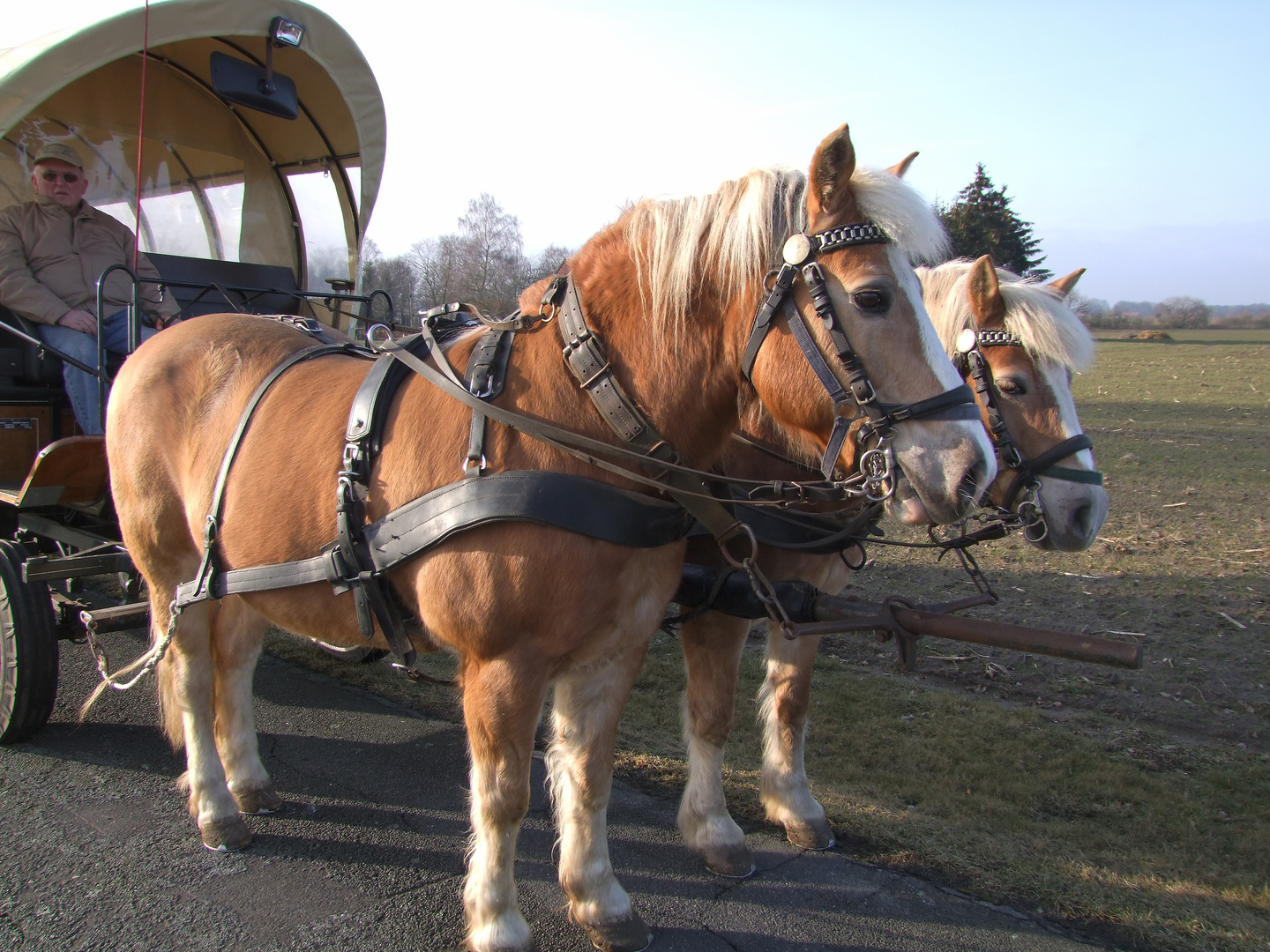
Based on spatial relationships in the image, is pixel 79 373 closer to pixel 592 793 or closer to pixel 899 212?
pixel 592 793

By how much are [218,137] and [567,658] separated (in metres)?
4.14

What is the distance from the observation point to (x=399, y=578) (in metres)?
2.19

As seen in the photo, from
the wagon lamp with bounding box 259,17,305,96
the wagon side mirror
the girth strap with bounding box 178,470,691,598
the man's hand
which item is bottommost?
the girth strap with bounding box 178,470,691,598

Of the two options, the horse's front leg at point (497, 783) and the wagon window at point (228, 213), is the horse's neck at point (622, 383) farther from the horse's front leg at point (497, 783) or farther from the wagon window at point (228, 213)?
the wagon window at point (228, 213)

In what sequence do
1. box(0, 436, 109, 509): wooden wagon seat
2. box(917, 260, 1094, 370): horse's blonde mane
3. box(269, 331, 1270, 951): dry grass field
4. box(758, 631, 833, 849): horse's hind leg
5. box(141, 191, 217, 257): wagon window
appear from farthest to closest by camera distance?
box(141, 191, 217, 257): wagon window → box(0, 436, 109, 509): wooden wagon seat → box(758, 631, 833, 849): horse's hind leg → box(917, 260, 1094, 370): horse's blonde mane → box(269, 331, 1270, 951): dry grass field

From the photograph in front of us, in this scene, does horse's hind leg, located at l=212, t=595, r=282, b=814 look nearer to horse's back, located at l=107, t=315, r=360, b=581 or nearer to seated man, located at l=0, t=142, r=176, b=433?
horse's back, located at l=107, t=315, r=360, b=581

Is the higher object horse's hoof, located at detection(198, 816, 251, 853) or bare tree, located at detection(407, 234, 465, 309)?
bare tree, located at detection(407, 234, 465, 309)

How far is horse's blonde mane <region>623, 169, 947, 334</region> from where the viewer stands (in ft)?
6.19

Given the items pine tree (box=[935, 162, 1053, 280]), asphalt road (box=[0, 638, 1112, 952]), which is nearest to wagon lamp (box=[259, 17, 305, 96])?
asphalt road (box=[0, 638, 1112, 952])

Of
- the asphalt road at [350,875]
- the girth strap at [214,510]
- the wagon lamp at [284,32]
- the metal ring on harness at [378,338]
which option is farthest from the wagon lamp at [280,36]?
the asphalt road at [350,875]

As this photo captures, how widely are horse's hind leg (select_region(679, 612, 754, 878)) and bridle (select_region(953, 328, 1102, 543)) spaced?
1023 mm

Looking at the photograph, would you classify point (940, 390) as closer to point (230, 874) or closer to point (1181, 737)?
point (230, 874)

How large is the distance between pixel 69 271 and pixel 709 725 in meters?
3.49

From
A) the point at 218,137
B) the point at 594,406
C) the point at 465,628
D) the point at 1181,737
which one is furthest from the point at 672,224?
the point at 218,137
